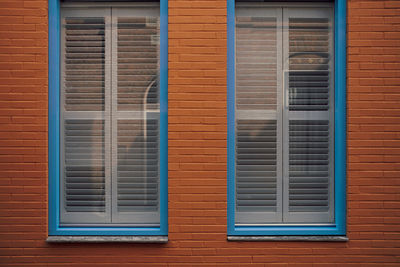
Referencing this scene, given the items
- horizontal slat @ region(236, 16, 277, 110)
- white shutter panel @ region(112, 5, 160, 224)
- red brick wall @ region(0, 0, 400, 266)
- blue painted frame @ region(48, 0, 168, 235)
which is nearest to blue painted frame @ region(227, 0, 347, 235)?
red brick wall @ region(0, 0, 400, 266)

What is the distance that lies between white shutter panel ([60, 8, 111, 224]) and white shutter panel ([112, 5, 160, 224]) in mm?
115

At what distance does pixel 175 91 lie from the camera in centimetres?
407

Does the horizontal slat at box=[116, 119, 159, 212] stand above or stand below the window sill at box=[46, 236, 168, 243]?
above

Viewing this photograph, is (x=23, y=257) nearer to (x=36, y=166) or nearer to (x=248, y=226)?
(x=36, y=166)

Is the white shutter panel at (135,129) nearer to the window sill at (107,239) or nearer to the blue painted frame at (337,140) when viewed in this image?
the window sill at (107,239)

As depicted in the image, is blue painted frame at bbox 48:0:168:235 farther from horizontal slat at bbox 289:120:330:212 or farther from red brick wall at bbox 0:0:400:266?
horizontal slat at bbox 289:120:330:212

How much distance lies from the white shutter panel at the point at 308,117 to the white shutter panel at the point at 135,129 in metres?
1.49

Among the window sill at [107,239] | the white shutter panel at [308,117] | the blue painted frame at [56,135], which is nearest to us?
the window sill at [107,239]

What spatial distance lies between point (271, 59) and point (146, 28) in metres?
1.47

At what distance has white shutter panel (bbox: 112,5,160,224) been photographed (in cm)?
428

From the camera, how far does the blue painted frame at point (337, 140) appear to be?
162 inches

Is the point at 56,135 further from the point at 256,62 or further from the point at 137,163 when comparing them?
the point at 256,62

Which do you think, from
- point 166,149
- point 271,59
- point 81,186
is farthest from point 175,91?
point 81,186

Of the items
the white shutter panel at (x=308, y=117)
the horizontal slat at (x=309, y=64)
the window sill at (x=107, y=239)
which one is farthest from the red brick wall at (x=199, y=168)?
the horizontal slat at (x=309, y=64)
